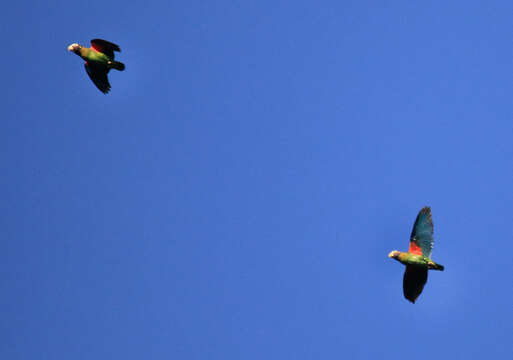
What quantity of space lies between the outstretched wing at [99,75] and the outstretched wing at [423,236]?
15163 mm

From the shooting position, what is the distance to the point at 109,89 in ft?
105

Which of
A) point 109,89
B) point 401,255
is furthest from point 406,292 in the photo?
point 109,89

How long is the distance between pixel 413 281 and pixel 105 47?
17064mm

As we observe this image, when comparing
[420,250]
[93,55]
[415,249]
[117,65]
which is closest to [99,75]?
[93,55]

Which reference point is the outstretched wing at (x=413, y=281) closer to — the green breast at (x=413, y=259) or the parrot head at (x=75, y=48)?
the green breast at (x=413, y=259)

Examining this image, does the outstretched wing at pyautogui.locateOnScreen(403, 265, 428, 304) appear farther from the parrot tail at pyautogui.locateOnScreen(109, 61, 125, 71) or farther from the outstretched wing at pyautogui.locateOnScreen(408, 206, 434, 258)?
the parrot tail at pyautogui.locateOnScreen(109, 61, 125, 71)

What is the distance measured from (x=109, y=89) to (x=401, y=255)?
49.4 ft

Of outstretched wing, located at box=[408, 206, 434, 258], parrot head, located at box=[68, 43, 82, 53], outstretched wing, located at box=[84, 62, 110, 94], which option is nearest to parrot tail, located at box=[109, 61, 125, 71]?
outstretched wing, located at box=[84, 62, 110, 94]

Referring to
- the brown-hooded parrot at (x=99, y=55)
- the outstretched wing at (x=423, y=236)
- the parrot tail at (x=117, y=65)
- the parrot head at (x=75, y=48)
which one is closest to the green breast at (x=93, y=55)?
the brown-hooded parrot at (x=99, y=55)

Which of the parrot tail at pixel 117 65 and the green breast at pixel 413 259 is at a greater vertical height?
the parrot tail at pixel 117 65

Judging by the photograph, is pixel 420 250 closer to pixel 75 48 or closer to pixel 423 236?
pixel 423 236

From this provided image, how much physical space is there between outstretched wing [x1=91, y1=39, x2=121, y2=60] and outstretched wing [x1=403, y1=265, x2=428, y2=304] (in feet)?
52.8

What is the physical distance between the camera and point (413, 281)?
3117cm

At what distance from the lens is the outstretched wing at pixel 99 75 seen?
31.8 meters
